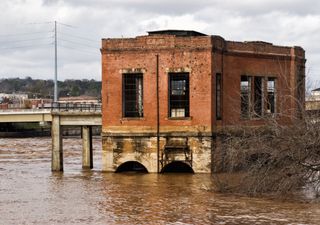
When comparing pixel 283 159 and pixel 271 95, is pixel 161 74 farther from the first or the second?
pixel 283 159

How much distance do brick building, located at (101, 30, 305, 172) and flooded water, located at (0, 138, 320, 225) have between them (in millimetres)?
1403

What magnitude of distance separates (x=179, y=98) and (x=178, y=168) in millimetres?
4114

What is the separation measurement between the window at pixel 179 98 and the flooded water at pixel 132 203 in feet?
12.8

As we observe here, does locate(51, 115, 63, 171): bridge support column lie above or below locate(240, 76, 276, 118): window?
below

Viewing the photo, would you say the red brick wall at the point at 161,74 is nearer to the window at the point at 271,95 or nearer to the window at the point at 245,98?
the window at the point at 245,98

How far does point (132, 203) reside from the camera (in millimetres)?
25188

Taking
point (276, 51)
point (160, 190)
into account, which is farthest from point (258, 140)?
point (276, 51)

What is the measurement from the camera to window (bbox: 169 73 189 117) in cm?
3559

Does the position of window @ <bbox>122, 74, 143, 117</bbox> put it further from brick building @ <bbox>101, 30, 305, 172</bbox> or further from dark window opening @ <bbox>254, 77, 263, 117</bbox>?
dark window opening @ <bbox>254, 77, 263, 117</bbox>

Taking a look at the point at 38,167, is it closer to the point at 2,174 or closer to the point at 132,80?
the point at 2,174

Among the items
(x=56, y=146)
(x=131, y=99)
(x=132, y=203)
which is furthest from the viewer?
(x=56, y=146)

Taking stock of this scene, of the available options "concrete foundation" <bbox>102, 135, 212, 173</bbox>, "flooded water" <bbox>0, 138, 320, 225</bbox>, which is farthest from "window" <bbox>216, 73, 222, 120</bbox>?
"flooded water" <bbox>0, 138, 320, 225</bbox>

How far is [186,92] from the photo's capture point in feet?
119

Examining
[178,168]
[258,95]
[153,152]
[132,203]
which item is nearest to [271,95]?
[258,95]
